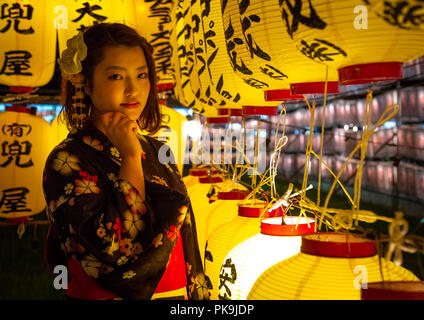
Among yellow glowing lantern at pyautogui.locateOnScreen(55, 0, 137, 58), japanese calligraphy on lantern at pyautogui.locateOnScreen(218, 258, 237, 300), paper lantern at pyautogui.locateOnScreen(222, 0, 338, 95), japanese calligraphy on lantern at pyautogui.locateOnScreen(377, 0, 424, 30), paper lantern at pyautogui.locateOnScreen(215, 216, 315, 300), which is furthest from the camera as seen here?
yellow glowing lantern at pyautogui.locateOnScreen(55, 0, 137, 58)

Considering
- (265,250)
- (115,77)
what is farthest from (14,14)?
(265,250)

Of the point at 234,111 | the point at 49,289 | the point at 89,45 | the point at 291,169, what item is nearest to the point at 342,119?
the point at 291,169

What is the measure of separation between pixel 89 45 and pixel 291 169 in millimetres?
16589

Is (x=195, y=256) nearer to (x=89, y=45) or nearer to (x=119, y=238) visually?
(x=119, y=238)

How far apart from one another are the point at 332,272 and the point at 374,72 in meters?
0.48

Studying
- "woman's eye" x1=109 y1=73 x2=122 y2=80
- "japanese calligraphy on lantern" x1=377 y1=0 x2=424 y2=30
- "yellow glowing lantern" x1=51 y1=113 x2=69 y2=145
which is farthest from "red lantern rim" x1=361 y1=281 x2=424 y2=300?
"yellow glowing lantern" x1=51 y1=113 x2=69 y2=145

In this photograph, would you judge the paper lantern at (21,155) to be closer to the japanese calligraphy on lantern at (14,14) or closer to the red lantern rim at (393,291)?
the japanese calligraphy on lantern at (14,14)

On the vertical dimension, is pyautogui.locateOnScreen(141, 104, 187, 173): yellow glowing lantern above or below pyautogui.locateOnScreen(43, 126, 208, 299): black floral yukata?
above

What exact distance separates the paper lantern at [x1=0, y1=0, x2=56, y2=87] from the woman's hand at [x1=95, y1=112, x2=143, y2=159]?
8.05 feet

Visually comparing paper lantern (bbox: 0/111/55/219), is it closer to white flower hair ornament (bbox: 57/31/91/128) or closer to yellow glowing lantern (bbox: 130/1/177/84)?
yellow glowing lantern (bbox: 130/1/177/84)

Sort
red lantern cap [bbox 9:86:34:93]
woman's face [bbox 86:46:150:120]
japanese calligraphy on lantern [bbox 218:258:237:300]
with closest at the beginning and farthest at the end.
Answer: japanese calligraphy on lantern [bbox 218:258:237:300]
woman's face [bbox 86:46:150:120]
red lantern cap [bbox 9:86:34:93]

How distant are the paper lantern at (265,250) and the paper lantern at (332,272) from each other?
0.25 meters

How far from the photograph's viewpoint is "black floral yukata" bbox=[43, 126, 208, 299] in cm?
163

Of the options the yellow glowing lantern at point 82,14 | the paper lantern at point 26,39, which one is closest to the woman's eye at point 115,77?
the yellow glowing lantern at point 82,14
